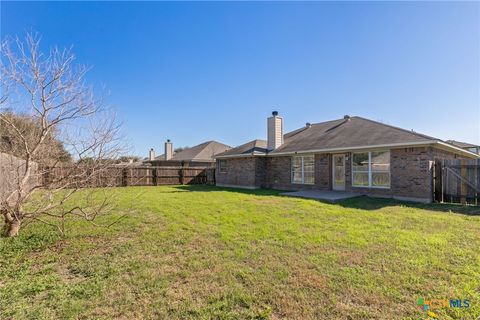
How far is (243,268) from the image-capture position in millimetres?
3834

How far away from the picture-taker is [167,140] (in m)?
28.5

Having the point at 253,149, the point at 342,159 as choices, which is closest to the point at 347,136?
the point at 342,159

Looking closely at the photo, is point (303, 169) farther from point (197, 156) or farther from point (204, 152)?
point (204, 152)

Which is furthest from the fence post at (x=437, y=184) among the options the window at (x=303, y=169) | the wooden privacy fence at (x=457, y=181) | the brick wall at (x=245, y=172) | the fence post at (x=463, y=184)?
the brick wall at (x=245, y=172)

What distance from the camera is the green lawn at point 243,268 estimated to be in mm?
2842

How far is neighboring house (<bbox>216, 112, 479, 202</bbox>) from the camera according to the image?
1004cm

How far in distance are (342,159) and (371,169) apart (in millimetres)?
1574

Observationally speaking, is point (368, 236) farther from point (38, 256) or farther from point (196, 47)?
point (196, 47)

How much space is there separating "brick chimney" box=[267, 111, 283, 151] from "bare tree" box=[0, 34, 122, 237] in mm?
11850

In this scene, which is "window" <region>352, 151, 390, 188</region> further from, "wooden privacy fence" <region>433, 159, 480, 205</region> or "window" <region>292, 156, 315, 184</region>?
"window" <region>292, 156, 315, 184</region>

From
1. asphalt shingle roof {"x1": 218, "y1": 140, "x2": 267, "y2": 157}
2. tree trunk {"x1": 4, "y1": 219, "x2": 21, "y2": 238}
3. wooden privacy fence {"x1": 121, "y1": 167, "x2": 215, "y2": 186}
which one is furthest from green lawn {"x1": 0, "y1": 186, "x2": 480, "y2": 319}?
wooden privacy fence {"x1": 121, "y1": 167, "x2": 215, "y2": 186}

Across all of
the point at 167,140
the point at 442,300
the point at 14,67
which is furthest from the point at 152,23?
the point at 167,140

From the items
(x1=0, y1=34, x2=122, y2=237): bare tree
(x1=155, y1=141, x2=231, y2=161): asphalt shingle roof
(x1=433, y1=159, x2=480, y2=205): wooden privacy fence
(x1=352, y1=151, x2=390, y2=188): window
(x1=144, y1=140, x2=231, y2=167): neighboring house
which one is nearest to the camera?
(x1=0, y1=34, x2=122, y2=237): bare tree

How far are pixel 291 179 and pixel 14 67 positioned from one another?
13.2m
